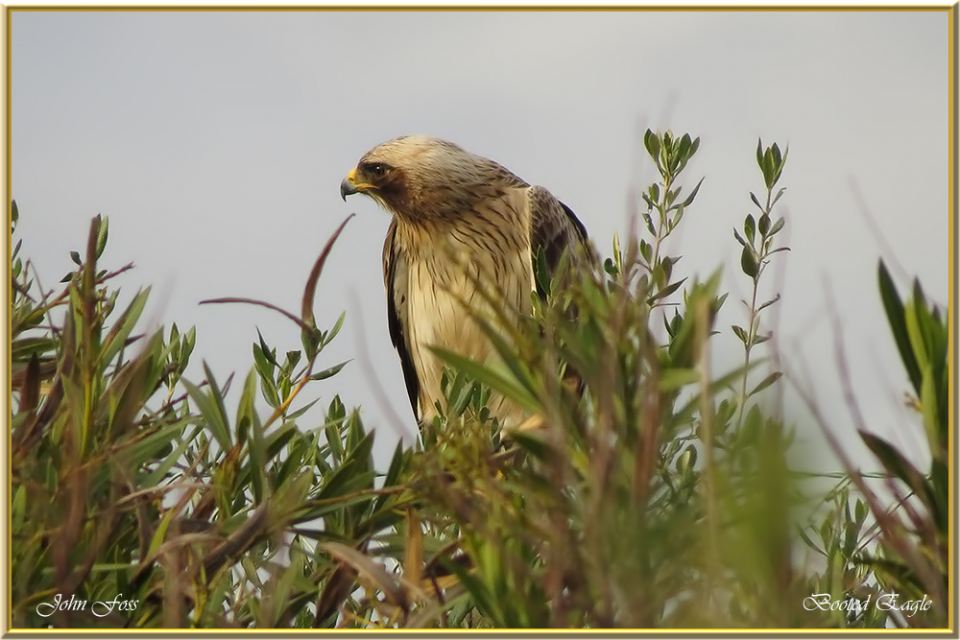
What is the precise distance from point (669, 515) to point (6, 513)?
152 cm

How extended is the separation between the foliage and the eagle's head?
155 inches

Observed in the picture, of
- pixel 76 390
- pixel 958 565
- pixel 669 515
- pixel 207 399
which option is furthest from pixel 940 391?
pixel 76 390

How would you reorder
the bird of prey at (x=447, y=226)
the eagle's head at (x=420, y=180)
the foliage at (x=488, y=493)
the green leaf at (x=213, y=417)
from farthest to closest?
the eagle's head at (x=420, y=180) → the bird of prey at (x=447, y=226) → the green leaf at (x=213, y=417) → the foliage at (x=488, y=493)

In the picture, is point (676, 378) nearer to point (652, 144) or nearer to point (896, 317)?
point (896, 317)

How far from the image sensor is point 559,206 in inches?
285

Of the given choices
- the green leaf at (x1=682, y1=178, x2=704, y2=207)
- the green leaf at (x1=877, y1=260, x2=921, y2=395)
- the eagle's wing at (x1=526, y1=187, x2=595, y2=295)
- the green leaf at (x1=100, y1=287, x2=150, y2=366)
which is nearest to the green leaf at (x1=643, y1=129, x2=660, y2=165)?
the green leaf at (x1=682, y1=178, x2=704, y2=207)

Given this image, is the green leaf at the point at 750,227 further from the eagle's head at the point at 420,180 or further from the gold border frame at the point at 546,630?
the eagle's head at the point at 420,180

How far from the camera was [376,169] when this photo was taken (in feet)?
24.2

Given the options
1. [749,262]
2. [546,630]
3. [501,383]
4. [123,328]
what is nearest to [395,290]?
[749,262]

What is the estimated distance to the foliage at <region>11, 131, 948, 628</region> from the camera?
1709mm

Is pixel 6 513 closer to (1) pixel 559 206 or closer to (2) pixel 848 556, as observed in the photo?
(2) pixel 848 556

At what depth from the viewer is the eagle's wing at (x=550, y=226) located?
6942 mm

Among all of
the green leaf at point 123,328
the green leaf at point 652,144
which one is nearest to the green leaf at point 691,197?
the green leaf at point 652,144

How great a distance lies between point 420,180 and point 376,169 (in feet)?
0.89
